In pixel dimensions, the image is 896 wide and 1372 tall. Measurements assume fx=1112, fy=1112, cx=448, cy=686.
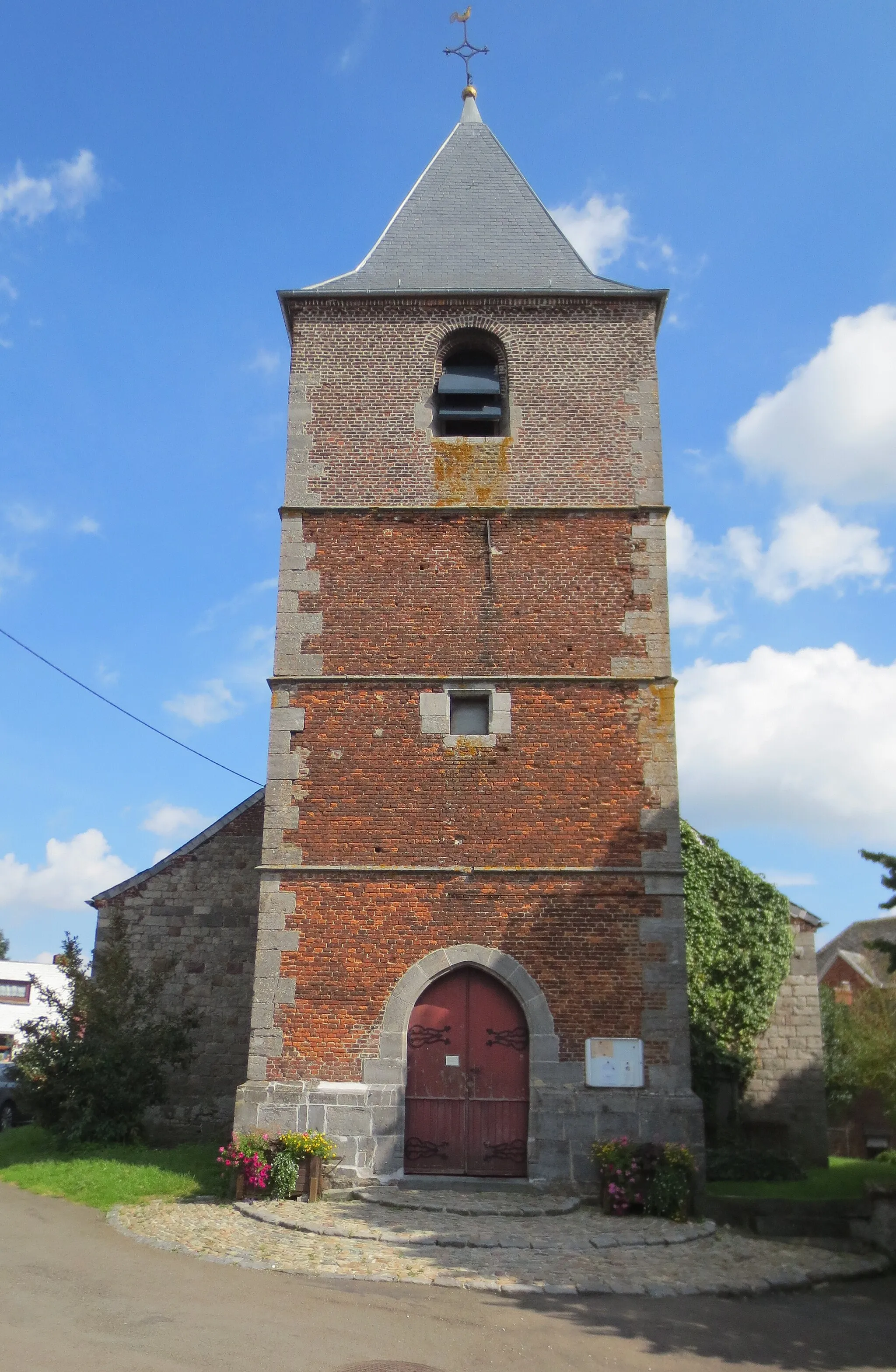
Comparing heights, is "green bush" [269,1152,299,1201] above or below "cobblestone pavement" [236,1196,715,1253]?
above

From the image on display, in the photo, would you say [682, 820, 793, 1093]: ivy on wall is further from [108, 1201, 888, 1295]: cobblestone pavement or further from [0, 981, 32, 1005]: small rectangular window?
[0, 981, 32, 1005]: small rectangular window

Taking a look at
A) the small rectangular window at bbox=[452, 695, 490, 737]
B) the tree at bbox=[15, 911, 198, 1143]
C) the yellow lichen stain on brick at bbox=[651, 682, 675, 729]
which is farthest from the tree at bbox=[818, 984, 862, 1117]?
the tree at bbox=[15, 911, 198, 1143]

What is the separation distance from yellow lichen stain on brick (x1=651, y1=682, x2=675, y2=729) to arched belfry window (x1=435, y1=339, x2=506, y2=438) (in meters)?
3.66

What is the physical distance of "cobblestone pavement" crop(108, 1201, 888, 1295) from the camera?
24.1ft

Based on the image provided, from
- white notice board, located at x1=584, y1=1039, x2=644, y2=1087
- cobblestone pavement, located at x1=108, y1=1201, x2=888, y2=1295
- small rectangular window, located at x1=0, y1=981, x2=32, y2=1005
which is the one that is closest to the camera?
cobblestone pavement, located at x1=108, y1=1201, x2=888, y2=1295

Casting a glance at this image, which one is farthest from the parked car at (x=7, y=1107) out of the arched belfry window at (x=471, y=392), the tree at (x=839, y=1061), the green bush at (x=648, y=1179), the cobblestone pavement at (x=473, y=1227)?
the tree at (x=839, y=1061)

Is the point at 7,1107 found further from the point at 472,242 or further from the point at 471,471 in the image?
the point at 472,242

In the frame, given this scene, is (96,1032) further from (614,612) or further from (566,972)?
(614,612)

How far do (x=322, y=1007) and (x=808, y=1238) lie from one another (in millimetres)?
4768

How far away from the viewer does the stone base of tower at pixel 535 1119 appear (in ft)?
33.8

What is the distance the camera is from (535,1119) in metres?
10.5

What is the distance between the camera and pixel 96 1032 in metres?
13.1

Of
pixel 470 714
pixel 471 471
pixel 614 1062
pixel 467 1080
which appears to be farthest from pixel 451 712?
pixel 614 1062

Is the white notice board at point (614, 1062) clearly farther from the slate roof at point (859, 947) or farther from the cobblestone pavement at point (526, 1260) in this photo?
the slate roof at point (859, 947)
